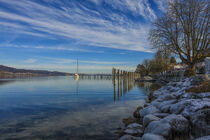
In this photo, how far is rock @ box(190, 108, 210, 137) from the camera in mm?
3442

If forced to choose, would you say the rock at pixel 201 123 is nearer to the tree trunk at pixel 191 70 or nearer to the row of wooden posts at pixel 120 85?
the row of wooden posts at pixel 120 85

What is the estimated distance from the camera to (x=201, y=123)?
3602 mm

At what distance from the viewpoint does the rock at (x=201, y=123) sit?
344cm

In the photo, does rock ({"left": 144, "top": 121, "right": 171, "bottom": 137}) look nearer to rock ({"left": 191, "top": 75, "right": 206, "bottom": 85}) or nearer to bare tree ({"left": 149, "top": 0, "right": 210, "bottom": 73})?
rock ({"left": 191, "top": 75, "right": 206, "bottom": 85})

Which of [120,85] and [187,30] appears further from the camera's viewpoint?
[120,85]

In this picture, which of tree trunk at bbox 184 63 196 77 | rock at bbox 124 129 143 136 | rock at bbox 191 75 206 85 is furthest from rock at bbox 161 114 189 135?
tree trunk at bbox 184 63 196 77

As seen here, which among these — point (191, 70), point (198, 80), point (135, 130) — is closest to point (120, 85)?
A: point (191, 70)

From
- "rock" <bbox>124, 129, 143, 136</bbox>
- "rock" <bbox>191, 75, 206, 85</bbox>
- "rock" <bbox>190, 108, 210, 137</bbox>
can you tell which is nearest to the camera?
"rock" <bbox>190, 108, 210, 137</bbox>

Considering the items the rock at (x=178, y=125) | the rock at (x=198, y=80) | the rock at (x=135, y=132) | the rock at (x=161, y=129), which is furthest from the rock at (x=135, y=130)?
the rock at (x=198, y=80)

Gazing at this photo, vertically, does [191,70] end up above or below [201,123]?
above

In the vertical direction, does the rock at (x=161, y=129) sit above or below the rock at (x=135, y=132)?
above

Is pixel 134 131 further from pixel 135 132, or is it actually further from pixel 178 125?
pixel 178 125

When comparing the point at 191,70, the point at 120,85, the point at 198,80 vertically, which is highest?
the point at 191,70

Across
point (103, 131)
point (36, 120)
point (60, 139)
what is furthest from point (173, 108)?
point (36, 120)
